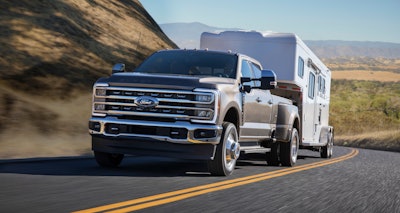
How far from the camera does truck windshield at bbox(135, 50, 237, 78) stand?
13.1 m

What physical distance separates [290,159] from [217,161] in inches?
176

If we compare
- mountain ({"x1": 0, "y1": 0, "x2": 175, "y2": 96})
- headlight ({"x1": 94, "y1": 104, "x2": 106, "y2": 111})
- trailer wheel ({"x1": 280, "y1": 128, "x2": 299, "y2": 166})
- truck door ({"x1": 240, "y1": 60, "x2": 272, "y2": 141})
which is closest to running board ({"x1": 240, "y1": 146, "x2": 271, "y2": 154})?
truck door ({"x1": 240, "y1": 60, "x2": 272, "y2": 141})

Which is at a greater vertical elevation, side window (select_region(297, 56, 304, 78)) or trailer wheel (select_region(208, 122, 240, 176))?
side window (select_region(297, 56, 304, 78))

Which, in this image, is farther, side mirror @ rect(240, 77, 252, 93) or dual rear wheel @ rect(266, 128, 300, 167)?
dual rear wheel @ rect(266, 128, 300, 167)

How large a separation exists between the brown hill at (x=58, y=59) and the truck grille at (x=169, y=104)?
14.1 feet

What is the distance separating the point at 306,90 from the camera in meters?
19.2

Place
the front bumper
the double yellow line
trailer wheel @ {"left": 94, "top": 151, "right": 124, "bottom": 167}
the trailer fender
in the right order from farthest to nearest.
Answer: the trailer fender → trailer wheel @ {"left": 94, "top": 151, "right": 124, "bottom": 167} → the front bumper → the double yellow line

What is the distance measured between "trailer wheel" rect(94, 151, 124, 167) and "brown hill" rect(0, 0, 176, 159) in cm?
307

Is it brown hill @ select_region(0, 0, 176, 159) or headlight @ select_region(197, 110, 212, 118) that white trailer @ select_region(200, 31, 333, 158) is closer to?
Result: brown hill @ select_region(0, 0, 176, 159)

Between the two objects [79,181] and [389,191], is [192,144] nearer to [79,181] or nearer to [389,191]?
[79,181]

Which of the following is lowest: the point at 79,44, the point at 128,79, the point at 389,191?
the point at 389,191

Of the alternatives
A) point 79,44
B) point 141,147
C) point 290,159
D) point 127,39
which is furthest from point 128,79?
point 127,39

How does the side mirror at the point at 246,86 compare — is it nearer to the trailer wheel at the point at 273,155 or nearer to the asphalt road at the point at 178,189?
the asphalt road at the point at 178,189

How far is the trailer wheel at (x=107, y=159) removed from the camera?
12.3 m
